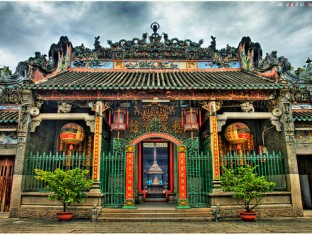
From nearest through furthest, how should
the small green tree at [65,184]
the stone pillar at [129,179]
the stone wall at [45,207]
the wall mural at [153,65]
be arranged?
1. the small green tree at [65,184]
2. the stone wall at [45,207]
3. the stone pillar at [129,179]
4. the wall mural at [153,65]

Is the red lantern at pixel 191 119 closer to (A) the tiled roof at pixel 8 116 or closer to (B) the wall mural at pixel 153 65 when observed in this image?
(B) the wall mural at pixel 153 65

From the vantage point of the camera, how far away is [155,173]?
60.6 ft

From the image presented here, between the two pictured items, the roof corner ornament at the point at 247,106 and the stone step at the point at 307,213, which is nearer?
the stone step at the point at 307,213

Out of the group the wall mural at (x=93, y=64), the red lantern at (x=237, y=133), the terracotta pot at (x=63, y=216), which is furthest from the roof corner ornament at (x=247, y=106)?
the terracotta pot at (x=63, y=216)

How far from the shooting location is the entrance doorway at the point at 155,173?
11.4 metres

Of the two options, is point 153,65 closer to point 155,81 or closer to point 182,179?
point 155,81

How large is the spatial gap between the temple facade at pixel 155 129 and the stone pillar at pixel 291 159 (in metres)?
0.03

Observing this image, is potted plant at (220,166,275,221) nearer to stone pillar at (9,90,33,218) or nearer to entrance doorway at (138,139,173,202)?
entrance doorway at (138,139,173,202)

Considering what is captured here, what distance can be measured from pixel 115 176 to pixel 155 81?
3942 mm

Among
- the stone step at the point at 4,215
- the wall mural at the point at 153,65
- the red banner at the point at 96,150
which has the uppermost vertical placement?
the wall mural at the point at 153,65

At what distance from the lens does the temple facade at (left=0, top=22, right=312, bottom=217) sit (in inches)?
322

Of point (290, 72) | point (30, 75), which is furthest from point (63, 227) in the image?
point (290, 72)

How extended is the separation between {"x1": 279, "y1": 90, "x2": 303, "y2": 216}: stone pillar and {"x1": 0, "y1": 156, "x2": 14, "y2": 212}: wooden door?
387 inches

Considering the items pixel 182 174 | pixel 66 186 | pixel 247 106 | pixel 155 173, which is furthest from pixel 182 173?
pixel 155 173
